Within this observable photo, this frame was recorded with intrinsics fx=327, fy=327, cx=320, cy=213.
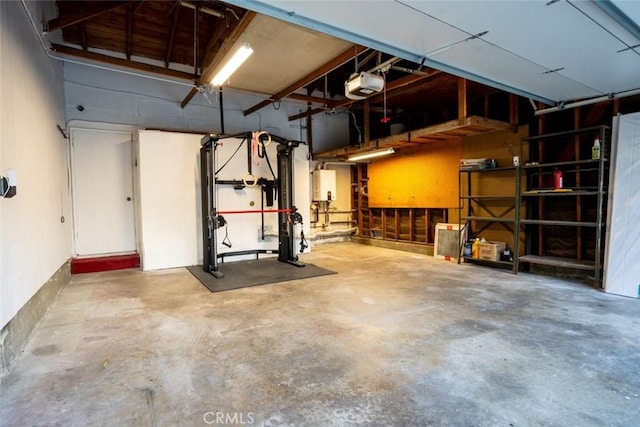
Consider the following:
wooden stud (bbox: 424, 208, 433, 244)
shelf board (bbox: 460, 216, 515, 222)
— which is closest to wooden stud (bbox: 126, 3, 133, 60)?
wooden stud (bbox: 424, 208, 433, 244)

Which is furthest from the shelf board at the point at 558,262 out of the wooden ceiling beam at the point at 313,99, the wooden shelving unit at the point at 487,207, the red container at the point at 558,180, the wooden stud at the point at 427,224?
the wooden ceiling beam at the point at 313,99

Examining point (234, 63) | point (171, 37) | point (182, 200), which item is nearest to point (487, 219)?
point (234, 63)

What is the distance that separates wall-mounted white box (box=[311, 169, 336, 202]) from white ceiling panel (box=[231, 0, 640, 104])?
15.8ft

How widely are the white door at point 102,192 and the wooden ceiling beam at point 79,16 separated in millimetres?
2060

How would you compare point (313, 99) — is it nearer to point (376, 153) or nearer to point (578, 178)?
point (376, 153)

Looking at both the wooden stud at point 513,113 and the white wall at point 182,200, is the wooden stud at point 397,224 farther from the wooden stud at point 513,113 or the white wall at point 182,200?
the wooden stud at point 513,113

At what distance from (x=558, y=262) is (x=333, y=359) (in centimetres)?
402

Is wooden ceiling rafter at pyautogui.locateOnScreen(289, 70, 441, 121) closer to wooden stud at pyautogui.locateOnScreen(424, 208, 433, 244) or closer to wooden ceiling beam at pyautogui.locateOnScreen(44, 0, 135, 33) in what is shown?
wooden stud at pyautogui.locateOnScreen(424, 208, 433, 244)

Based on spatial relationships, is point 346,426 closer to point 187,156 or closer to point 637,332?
point 637,332

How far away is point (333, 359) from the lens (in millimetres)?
2467

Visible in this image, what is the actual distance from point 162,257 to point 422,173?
5.40 m

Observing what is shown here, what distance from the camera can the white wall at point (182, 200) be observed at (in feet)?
18.8

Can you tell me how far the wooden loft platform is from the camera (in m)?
5.04

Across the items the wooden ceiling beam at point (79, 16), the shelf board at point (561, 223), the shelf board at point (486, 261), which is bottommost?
the shelf board at point (486, 261)
